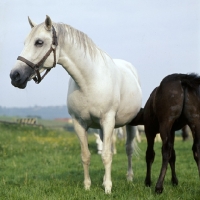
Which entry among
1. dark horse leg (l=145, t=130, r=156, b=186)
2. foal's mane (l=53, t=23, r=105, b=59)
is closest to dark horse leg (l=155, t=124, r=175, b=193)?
dark horse leg (l=145, t=130, r=156, b=186)

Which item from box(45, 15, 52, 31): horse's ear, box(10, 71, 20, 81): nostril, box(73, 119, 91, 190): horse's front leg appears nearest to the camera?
box(10, 71, 20, 81): nostril

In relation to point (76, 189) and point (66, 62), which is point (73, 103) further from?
point (76, 189)

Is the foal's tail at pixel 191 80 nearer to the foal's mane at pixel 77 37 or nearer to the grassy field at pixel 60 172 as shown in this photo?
the foal's mane at pixel 77 37

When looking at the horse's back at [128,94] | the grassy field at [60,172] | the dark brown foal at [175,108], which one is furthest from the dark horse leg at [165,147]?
the horse's back at [128,94]

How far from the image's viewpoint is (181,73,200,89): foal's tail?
22.2 ft

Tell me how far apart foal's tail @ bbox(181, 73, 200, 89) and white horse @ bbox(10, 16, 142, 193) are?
3.67 feet

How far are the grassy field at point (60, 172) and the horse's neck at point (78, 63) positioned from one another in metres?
1.73

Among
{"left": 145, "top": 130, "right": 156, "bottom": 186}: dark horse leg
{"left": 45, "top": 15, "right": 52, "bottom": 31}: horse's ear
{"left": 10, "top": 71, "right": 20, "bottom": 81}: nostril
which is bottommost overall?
{"left": 145, "top": 130, "right": 156, "bottom": 186}: dark horse leg

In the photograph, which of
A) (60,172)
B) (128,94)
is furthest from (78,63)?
(60,172)

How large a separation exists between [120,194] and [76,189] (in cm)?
75

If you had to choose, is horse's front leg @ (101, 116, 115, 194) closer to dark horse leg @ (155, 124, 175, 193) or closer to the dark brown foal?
the dark brown foal

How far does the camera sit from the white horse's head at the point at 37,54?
6434 mm

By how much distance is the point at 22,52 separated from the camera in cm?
657

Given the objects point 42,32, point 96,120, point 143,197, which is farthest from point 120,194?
point 42,32
